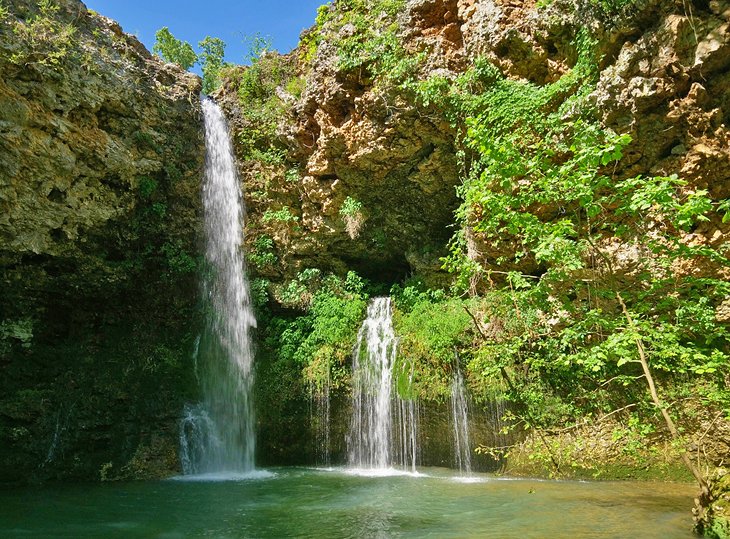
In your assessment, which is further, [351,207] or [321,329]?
[351,207]

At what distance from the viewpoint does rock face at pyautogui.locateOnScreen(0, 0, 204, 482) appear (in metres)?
8.84

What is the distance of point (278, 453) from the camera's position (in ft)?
35.7

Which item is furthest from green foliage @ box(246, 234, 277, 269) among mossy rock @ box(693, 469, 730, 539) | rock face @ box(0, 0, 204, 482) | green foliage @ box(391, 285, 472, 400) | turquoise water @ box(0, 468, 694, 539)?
mossy rock @ box(693, 469, 730, 539)

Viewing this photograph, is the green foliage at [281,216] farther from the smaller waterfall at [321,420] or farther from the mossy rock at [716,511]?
the mossy rock at [716,511]

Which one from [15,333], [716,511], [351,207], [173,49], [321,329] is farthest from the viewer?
[173,49]

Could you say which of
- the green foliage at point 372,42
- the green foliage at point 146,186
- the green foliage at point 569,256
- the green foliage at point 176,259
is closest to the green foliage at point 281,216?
the green foliage at point 176,259

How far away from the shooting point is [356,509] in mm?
6145

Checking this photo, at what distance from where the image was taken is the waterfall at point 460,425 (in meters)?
9.00

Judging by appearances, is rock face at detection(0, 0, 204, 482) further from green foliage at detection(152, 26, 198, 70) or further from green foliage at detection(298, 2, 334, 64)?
green foliage at detection(152, 26, 198, 70)

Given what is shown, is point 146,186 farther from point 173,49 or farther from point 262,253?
point 173,49

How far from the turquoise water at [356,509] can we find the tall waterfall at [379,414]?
1.14 metres

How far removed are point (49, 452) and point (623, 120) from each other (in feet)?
37.1

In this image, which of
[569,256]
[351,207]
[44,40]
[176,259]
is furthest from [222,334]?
[569,256]

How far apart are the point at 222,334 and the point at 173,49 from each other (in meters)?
15.1
